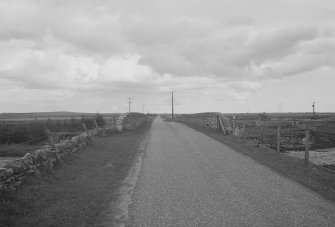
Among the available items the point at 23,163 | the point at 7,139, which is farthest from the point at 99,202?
the point at 7,139

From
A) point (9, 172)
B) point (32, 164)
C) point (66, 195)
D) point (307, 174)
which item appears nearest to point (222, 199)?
point (66, 195)

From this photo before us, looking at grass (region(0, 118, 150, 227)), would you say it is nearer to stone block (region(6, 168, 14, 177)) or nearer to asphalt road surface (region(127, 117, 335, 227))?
stone block (region(6, 168, 14, 177))

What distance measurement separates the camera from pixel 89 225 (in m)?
5.86

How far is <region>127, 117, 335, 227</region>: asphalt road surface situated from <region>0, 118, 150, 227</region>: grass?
2.76 ft

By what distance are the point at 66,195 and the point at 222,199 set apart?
11.7 feet

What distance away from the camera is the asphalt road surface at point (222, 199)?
593cm

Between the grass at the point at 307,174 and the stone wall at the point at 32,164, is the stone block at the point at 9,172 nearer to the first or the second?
the stone wall at the point at 32,164

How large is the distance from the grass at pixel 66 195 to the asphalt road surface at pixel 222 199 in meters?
0.84

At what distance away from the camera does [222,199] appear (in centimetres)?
720

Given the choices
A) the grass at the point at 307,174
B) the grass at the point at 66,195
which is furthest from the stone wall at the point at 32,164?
the grass at the point at 307,174

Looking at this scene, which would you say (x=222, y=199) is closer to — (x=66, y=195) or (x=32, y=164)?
(x=66, y=195)

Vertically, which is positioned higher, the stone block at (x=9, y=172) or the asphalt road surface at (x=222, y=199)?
the stone block at (x=9, y=172)

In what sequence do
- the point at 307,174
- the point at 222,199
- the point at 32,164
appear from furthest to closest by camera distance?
the point at 307,174 < the point at 32,164 < the point at 222,199

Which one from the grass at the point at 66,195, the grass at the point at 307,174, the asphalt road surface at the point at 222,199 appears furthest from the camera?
the grass at the point at 307,174
